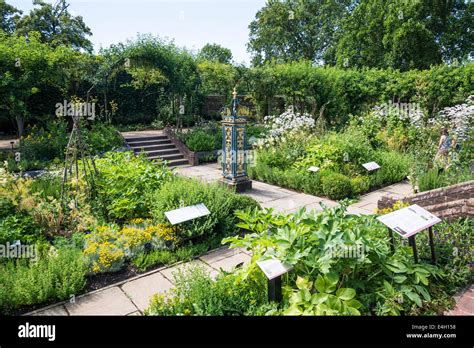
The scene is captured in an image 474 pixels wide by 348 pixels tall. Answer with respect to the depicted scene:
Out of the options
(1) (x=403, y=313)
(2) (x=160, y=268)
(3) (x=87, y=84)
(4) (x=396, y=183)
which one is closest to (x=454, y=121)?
(4) (x=396, y=183)

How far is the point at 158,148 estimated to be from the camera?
36.8 ft

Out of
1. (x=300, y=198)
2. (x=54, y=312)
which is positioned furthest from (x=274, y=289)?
(x=300, y=198)

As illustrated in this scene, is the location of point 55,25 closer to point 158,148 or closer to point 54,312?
point 158,148

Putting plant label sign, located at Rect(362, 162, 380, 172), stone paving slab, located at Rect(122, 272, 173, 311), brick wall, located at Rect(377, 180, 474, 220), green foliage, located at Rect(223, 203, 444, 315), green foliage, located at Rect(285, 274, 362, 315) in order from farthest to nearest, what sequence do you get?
plant label sign, located at Rect(362, 162, 380, 172) → brick wall, located at Rect(377, 180, 474, 220) → stone paving slab, located at Rect(122, 272, 173, 311) → green foliage, located at Rect(223, 203, 444, 315) → green foliage, located at Rect(285, 274, 362, 315)

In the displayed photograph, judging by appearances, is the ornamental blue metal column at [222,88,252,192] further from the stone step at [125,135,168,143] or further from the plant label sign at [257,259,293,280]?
the stone step at [125,135,168,143]

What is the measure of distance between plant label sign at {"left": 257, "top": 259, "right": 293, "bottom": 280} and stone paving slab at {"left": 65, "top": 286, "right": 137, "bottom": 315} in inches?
58.2

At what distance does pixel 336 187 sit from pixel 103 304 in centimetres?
499

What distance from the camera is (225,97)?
47.5 ft

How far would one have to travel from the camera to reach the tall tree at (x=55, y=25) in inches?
988

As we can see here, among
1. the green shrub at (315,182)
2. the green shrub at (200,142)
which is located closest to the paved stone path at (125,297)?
the green shrub at (315,182)

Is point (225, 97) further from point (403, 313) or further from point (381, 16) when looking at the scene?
point (381, 16)

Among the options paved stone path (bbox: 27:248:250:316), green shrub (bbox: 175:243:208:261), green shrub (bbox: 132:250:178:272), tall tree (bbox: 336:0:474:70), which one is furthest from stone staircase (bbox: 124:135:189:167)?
tall tree (bbox: 336:0:474:70)

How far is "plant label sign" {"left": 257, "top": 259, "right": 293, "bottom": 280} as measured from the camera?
2.51 meters

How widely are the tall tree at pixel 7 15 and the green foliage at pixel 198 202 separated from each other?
28.4 meters
